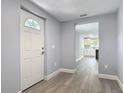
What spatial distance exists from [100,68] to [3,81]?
3150 mm

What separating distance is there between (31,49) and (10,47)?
31.1 inches

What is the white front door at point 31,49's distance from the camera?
2.25 meters

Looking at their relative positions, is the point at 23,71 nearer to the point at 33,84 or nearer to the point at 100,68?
the point at 33,84

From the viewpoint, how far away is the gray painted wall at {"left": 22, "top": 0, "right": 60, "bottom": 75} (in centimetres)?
305

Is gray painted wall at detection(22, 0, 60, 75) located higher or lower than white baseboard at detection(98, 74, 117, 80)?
higher

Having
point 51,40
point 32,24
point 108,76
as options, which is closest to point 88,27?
point 51,40

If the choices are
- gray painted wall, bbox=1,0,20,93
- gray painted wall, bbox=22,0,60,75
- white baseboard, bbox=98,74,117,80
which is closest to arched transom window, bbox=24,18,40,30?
gray painted wall, bbox=22,0,60,75

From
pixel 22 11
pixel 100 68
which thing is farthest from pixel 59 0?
pixel 100 68

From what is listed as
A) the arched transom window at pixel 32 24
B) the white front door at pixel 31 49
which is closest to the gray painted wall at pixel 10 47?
the white front door at pixel 31 49

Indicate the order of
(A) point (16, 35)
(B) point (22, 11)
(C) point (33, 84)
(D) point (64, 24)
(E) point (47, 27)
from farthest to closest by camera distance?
(D) point (64, 24) → (E) point (47, 27) → (C) point (33, 84) → (B) point (22, 11) → (A) point (16, 35)

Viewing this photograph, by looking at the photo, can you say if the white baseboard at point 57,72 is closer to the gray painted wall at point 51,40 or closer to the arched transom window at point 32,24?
the gray painted wall at point 51,40

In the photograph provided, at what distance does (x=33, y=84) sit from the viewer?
2580 mm

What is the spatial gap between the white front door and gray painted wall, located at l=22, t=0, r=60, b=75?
19 cm

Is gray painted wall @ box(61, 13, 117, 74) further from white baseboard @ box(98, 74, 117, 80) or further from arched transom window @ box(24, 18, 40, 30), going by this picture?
arched transom window @ box(24, 18, 40, 30)
